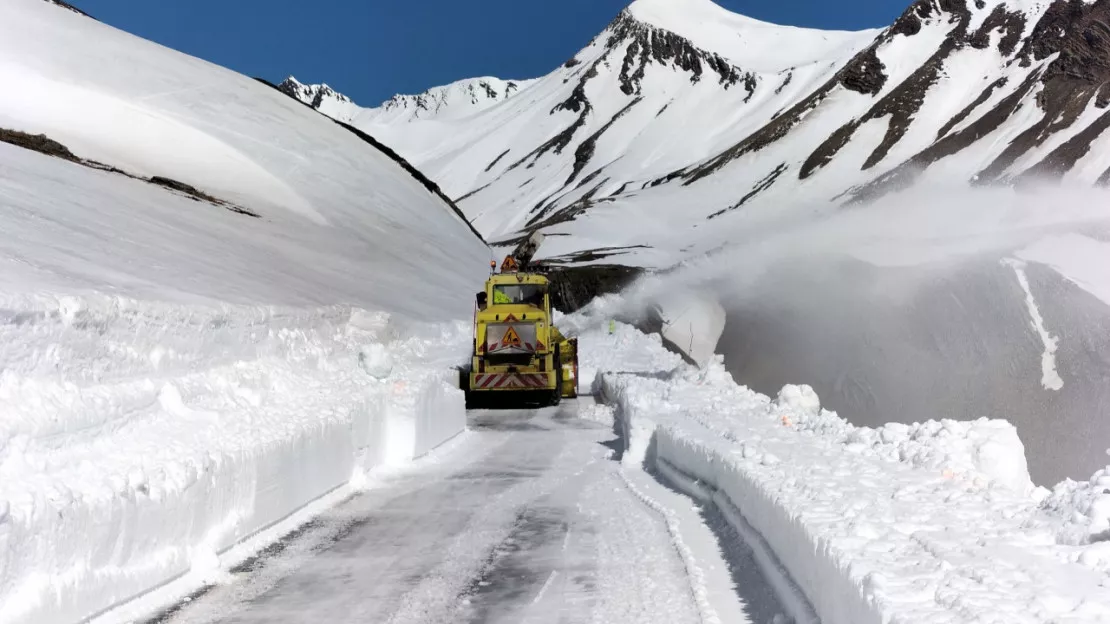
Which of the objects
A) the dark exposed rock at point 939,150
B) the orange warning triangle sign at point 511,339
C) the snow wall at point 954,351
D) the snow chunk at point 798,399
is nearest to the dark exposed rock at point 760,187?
the dark exposed rock at point 939,150

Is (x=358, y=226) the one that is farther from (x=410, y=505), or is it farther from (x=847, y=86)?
(x=847, y=86)

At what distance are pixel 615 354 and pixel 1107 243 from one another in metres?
16.0

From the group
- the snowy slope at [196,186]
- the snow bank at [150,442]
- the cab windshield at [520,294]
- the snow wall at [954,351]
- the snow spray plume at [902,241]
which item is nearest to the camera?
the snow bank at [150,442]

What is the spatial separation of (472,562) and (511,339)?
14319 millimetres

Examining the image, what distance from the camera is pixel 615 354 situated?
31.5m

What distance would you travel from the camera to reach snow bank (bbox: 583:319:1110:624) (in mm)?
4734

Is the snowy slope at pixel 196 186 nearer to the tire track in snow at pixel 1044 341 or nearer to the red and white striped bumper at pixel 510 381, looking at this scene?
the red and white striped bumper at pixel 510 381

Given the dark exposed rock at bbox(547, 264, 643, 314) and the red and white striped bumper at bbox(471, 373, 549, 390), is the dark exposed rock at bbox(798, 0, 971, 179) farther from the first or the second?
the red and white striped bumper at bbox(471, 373, 549, 390)

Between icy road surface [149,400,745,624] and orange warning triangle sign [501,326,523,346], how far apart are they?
9565mm

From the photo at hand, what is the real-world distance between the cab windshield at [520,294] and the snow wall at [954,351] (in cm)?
A: 860

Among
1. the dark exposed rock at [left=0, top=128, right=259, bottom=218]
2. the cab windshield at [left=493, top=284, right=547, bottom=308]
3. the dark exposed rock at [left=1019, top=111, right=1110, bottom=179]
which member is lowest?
the cab windshield at [left=493, top=284, right=547, bottom=308]

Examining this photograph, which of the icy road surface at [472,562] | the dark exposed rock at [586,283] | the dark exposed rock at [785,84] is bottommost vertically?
the icy road surface at [472,562]

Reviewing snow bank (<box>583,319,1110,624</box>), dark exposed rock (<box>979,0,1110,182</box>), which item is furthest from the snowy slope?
dark exposed rock (<box>979,0,1110,182</box>)

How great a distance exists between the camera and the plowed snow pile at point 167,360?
634cm
